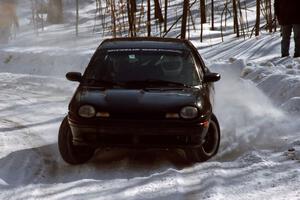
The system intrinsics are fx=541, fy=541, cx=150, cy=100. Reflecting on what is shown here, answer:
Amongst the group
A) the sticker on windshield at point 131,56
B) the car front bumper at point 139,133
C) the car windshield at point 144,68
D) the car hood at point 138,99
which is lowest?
the car front bumper at point 139,133

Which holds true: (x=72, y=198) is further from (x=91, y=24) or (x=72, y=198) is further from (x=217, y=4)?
(x=217, y=4)

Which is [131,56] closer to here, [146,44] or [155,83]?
[146,44]

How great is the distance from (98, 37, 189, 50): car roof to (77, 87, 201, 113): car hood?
1.02 meters

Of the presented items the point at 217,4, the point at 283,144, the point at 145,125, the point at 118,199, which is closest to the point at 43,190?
the point at 118,199

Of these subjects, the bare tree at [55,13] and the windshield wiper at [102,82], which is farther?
the bare tree at [55,13]

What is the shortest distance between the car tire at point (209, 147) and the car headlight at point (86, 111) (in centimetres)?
118

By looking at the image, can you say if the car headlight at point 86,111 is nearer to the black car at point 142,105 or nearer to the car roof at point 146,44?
the black car at point 142,105

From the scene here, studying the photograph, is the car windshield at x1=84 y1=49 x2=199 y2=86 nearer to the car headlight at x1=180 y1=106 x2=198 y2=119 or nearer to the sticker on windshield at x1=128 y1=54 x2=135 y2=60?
the sticker on windshield at x1=128 y1=54 x2=135 y2=60

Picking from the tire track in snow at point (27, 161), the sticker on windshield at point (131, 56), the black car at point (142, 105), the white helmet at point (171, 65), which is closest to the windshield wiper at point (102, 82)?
the black car at point (142, 105)

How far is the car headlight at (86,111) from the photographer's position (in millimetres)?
5945

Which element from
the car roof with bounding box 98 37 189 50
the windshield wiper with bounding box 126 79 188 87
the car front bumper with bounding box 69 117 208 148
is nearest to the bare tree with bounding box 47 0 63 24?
the car roof with bounding box 98 37 189 50

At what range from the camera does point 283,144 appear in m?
6.78

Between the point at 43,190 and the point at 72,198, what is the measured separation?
47cm

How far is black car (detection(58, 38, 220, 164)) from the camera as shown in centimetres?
587
